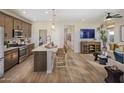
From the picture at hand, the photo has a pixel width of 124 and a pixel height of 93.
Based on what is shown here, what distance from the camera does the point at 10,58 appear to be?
262 inches

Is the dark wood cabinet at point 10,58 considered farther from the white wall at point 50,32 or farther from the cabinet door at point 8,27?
the white wall at point 50,32

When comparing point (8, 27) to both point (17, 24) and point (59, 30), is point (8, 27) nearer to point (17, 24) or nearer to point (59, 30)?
point (17, 24)

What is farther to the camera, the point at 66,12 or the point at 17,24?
the point at 17,24

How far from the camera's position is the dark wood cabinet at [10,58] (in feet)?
20.4

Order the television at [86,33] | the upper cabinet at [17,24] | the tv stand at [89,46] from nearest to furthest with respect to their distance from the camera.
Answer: the upper cabinet at [17,24], the tv stand at [89,46], the television at [86,33]

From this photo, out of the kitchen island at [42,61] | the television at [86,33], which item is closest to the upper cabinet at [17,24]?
the kitchen island at [42,61]

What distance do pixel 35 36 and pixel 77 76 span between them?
7638 mm

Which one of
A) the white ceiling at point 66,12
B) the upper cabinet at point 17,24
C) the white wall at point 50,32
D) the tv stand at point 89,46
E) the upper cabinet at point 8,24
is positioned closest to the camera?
the upper cabinet at point 8,24

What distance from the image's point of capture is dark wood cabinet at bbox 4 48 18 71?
6222 millimetres

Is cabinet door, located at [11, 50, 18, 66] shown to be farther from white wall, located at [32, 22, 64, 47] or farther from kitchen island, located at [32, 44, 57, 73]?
white wall, located at [32, 22, 64, 47]

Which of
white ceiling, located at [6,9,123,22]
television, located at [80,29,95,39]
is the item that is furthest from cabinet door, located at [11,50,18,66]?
television, located at [80,29,95,39]

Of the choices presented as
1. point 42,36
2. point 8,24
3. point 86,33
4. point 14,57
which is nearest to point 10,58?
point 14,57
